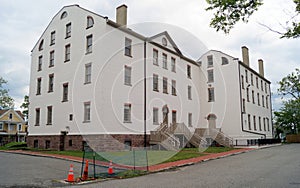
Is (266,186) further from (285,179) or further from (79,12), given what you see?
(79,12)

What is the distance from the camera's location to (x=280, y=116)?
4741cm

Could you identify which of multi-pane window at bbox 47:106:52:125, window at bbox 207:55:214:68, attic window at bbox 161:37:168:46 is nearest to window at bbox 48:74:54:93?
multi-pane window at bbox 47:106:52:125

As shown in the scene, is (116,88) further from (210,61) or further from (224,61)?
(224,61)

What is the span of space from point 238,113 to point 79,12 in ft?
65.0

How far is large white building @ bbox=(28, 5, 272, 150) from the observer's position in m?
20.7

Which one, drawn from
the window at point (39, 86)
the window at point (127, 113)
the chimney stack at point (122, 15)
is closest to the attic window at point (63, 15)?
the chimney stack at point (122, 15)

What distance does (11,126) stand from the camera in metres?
56.7

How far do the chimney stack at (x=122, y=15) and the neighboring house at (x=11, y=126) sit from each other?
40.9m

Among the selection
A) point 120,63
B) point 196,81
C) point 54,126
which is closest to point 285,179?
point 120,63

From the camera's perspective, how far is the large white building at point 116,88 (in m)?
20.7

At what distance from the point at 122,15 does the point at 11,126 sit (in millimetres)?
45015

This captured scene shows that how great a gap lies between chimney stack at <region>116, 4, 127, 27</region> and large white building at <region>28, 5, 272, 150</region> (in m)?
0.09

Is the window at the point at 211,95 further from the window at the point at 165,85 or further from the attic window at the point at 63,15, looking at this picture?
the attic window at the point at 63,15

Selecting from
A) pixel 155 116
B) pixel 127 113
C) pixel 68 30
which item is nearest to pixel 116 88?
pixel 127 113
